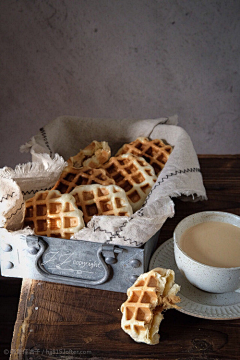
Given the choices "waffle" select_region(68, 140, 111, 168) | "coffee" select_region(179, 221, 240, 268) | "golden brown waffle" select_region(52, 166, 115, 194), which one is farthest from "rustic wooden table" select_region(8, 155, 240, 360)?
"waffle" select_region(68, 140, 111, 168)

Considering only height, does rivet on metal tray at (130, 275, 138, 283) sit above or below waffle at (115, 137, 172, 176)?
below

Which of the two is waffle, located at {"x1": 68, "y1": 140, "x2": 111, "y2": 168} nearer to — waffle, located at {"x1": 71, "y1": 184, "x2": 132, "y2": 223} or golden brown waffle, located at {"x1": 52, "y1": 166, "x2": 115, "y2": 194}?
golden brown waffle, located at {"x1": 52, "y1": 166, "x2": 115, "y2": 194}

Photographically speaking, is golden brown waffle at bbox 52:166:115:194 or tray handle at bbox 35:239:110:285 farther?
golden brown waffle at bbox 52:166:115:194

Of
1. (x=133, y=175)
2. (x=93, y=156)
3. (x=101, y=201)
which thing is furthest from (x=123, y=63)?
(x=101, y=201)

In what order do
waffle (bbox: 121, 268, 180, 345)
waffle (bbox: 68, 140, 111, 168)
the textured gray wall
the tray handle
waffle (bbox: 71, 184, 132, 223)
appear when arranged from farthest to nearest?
1. the textured gray wall
2. waffle (bbox: 68, 140, 111, 168)
3. waffle (bbox: 71, 184, 132, 223)
4. the tray handle
5. waffle (bbox: 121, 268, 180, 345)

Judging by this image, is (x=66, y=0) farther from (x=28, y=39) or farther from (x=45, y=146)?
(x=45, y=146)

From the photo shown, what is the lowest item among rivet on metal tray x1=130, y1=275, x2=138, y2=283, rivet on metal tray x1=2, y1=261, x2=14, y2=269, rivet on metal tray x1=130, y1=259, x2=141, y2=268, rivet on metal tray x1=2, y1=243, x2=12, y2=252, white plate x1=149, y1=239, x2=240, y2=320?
white plate x1=149, y1=239, x2=240, y2=320
